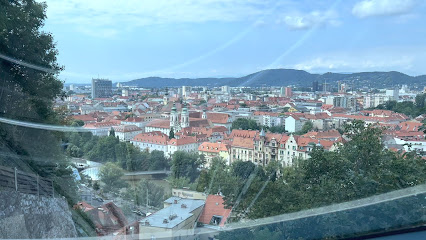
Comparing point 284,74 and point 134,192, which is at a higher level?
point 284,74

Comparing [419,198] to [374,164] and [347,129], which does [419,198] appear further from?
[347,129]

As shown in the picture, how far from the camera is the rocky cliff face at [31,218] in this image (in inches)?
61.4

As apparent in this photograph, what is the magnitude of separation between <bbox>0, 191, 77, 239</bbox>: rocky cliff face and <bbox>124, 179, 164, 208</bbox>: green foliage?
24.3 inches

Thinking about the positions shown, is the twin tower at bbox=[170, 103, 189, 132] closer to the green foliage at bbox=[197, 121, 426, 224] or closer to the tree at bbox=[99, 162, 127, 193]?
the tree at bbox=[99, 162, 127, 193]

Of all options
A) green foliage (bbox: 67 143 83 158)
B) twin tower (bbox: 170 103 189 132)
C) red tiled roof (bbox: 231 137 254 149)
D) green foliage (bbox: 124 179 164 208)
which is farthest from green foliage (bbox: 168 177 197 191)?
twin tower (bbox: 170 103 189 132)

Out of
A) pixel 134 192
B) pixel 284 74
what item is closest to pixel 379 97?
pixel 284 74

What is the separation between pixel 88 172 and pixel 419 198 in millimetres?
3037

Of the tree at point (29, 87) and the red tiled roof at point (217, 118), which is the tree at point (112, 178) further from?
the red tiled roof at point (217, 118)

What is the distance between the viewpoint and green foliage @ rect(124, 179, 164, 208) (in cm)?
259

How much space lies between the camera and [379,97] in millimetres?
27234

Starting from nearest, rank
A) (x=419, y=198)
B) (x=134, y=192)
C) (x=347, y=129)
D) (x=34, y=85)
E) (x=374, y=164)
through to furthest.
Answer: (x=419, y=198) < (x=374, y=164) < (x=347, y=129) < (x=34, y=85) < (x=134, y=192)

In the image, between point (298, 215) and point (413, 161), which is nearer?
point (298, 215)

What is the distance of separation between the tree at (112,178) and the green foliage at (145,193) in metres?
0.23

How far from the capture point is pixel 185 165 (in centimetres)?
489
